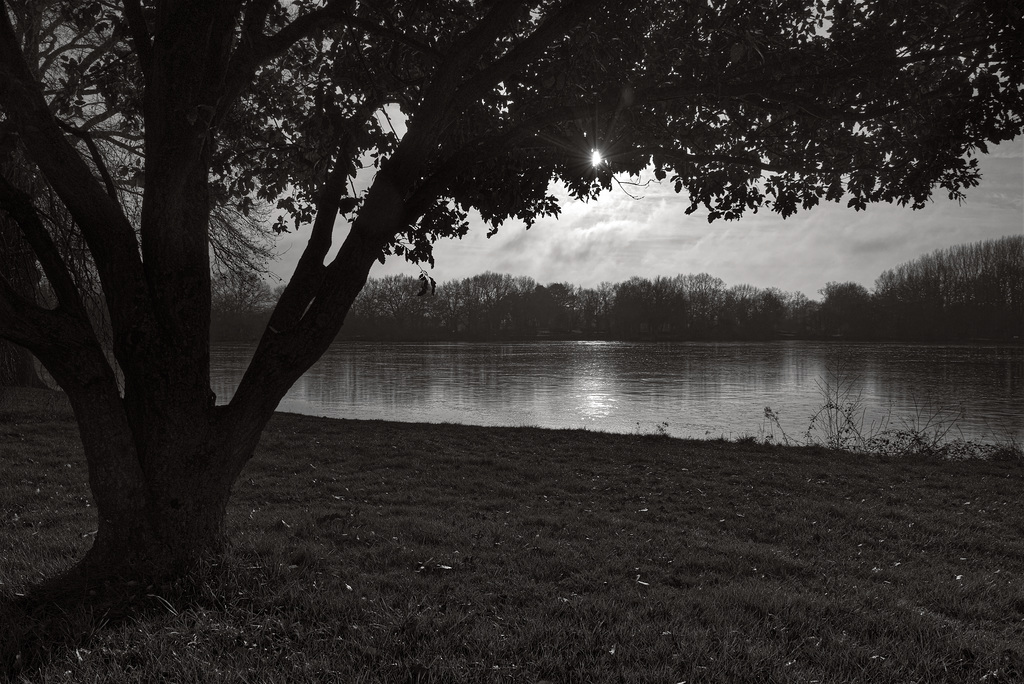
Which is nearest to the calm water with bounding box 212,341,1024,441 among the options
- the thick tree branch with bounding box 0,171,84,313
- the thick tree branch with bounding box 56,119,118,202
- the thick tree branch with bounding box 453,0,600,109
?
the thick tree branch with bounding box 453,0,600,109

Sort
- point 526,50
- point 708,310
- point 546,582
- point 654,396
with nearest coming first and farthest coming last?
point 526,50
point 546,582
point 654,396
point 708,310

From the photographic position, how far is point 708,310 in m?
141

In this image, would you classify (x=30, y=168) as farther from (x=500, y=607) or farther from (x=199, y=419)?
(x=500, y=607)

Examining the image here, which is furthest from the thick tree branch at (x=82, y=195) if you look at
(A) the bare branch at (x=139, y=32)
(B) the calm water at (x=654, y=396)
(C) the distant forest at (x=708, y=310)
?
(C) the distant forest at (x=708, y=310)

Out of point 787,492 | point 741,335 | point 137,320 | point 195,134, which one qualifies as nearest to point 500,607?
point 137,320

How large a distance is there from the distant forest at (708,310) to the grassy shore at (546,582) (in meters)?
83.1

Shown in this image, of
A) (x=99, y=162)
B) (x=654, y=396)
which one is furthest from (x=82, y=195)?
(x=654, y=396)

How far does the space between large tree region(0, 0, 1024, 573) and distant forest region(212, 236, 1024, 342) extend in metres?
86.2

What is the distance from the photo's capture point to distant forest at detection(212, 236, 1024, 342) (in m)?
110

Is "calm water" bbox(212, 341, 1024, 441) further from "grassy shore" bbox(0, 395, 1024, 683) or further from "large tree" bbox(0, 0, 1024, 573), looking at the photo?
"large tree" bbox(0, 0, 1024, 573)

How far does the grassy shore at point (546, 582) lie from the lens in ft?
12.0

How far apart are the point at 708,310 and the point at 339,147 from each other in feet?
470

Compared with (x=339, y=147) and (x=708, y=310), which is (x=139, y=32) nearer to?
(x=339, y=147)

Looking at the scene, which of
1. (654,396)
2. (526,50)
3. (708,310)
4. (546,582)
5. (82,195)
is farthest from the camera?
(708,310)
